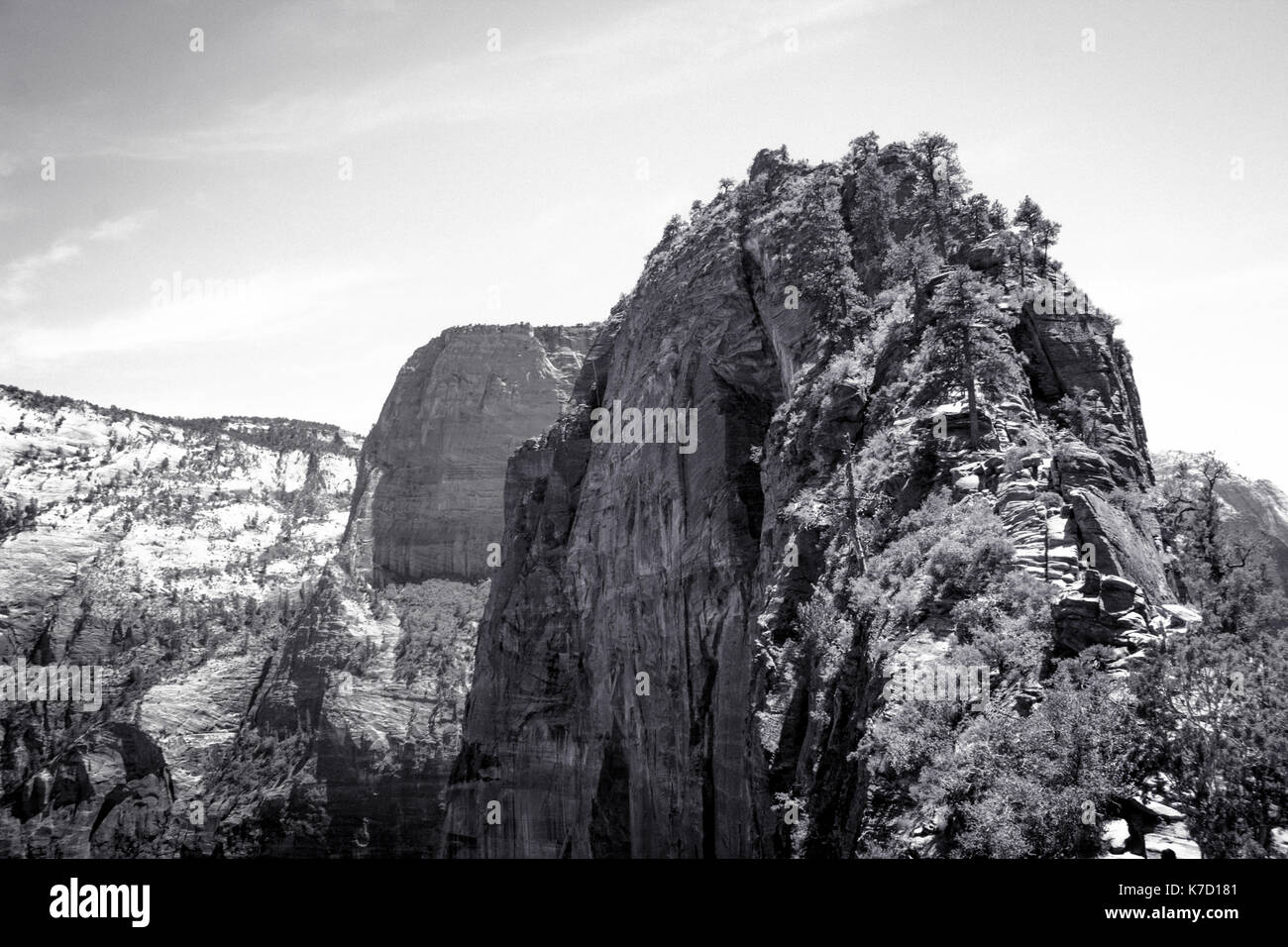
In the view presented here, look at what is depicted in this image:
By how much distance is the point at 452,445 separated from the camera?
476 ft

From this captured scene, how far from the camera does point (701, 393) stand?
51.6 m

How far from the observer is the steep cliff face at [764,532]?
26828mm

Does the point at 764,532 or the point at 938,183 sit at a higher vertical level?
the point at 938,183

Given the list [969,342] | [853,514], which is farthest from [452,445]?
[969,342]

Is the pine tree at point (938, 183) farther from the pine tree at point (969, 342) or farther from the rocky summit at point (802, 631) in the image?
the pine tree at point (969, 342)

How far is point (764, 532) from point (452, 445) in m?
108

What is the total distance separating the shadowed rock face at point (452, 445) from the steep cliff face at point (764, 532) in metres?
62.2

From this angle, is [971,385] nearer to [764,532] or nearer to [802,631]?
[802,631]

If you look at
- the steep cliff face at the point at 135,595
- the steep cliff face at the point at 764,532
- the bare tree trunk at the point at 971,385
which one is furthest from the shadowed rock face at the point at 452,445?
the bare tree trunk at the point at 971,385

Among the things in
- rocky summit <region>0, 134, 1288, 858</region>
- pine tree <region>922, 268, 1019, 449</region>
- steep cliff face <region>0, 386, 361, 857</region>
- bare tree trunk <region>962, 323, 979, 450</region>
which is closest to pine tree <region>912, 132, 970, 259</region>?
rocky summit <region>0, 134, 1288, 858</region>

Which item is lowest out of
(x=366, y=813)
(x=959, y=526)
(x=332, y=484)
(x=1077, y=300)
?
(x=366, y=813)
